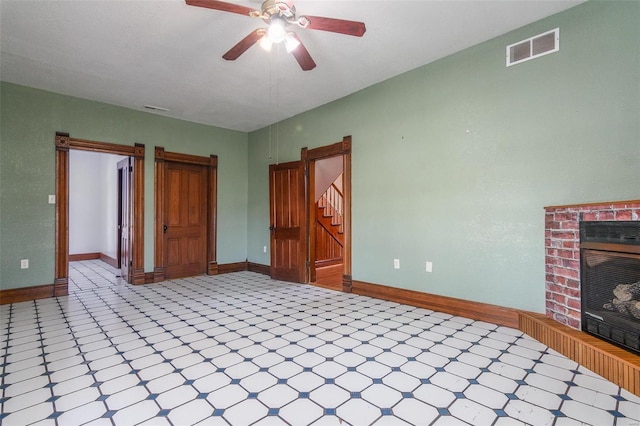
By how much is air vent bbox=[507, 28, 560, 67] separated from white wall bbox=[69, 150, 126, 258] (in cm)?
849

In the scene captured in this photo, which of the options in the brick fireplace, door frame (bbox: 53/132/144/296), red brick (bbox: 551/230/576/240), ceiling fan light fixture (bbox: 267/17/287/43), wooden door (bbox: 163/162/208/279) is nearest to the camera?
ceiling fan light fixture (bbox: 267/17/287/43)

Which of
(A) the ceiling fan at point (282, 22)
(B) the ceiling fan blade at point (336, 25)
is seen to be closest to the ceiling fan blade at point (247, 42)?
(A) the ceiling fan at point (282, 22)

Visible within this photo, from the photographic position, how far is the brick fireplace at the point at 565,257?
2443 millimetres

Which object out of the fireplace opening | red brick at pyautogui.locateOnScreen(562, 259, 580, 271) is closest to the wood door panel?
red brick at pyautogui.locateOnScreen(562, 259, 580, 271)

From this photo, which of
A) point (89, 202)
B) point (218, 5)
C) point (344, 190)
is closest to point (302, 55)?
point (218, 5)

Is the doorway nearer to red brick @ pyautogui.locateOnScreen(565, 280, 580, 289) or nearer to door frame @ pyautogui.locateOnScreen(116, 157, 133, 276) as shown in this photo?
door frame @ pyautogui.locateOnScreen(116, 157, 133, 276)

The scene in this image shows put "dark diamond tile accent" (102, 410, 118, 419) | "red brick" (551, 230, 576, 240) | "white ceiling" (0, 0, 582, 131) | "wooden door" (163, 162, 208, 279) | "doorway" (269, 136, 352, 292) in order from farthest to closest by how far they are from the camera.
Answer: "wooden door" (163, 162, 208, 279) < "doorway" (269, 136, 352, 292) < "white ceiling" (0, 0, 582, 131) < "red brick" (551, 230, 576, 240) < "dark diamond tile accent" (102, 410, 118, 419)

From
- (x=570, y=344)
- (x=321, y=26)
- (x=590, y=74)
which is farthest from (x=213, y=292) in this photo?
(x=590, y=74)

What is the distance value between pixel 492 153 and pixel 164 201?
5227 millimetres

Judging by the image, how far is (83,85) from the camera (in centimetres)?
416

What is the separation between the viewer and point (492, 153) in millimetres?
3180

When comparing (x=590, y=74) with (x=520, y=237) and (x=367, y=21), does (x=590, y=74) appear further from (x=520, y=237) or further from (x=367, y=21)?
(x=367, y=21)

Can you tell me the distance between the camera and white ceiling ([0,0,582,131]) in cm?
→ 267

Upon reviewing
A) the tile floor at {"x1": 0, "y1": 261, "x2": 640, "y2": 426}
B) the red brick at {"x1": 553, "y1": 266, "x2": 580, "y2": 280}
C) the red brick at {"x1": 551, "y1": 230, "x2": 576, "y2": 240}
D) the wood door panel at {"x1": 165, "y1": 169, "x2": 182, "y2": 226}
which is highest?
the wood door panel at {"x1": 165, "y1": 169, "x2": 182, "y2": 226}
